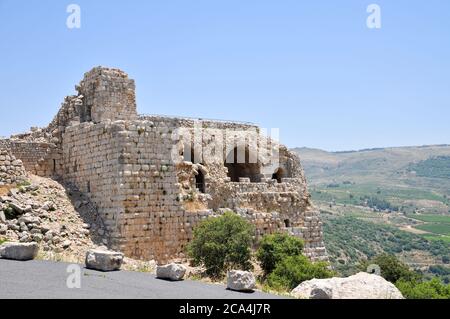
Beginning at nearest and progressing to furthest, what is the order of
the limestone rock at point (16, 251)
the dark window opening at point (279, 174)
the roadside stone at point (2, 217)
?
the limestone rock at point (16, 251) < the roadside stone at point (2, 217) < the dark window opening at point (279, 174)

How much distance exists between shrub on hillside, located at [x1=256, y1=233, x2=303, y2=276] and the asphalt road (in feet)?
22.9

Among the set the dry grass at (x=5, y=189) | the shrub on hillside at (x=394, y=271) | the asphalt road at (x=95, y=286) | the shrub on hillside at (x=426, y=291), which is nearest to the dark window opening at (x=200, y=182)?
the dry grass at (x=5, y=189)

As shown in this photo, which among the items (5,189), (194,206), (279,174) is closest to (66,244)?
(5,189)

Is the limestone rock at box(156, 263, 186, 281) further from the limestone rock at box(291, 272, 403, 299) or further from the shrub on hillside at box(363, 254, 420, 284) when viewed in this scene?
the shrub on hillside at box(363, 254, 420, 284)

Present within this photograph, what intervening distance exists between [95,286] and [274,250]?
29.2ft

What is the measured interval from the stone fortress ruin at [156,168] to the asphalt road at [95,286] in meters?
5.19

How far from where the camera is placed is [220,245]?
16891mm

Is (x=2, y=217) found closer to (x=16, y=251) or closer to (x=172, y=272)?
(x=16, y=251)

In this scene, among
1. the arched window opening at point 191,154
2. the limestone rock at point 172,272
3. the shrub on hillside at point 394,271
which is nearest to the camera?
the limestone rock at point 172,272

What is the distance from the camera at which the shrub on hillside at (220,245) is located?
55.3 feet

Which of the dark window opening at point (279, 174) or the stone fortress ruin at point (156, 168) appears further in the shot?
the dark window opening at point (279, 174)

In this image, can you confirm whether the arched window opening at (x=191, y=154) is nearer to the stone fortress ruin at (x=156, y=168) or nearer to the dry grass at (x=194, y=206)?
the stone fortress ruin at (x=156, y=168)

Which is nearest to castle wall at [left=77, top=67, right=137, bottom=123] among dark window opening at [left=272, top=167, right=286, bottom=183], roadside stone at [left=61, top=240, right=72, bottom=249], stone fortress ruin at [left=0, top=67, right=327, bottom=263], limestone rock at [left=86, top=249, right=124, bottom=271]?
stone fortress ruin at [left=0, top=67, right=327, bottom=263]

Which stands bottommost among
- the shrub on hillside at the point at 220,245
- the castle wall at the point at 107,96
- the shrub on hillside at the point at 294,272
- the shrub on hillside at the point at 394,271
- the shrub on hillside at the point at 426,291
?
the shrub on hillside at the point at 394,271
